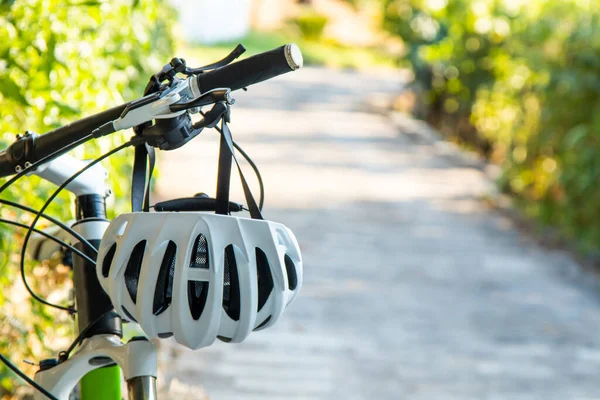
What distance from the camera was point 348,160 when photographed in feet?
37.4

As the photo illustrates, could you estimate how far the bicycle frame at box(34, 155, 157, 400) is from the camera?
160 cm

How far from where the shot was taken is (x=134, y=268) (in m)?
1.42

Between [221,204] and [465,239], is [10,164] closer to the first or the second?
[221,204]

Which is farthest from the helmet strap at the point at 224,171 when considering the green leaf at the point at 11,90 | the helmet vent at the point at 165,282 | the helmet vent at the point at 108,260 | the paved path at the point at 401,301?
the paved path at the point at 401,301

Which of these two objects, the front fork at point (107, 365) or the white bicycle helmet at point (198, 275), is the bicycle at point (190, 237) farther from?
the front fork at point (107, 365)

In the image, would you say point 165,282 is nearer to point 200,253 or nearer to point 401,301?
point 200,253

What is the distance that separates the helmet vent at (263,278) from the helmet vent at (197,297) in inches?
3.7

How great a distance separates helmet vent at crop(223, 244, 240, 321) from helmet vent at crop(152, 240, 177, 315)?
0.09 m

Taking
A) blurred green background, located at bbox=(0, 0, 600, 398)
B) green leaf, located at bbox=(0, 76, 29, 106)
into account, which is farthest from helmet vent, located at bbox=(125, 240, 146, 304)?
green leaf, located at bbox=(0, 76, 29, 106)

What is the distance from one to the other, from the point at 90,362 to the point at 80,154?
1.47 meters

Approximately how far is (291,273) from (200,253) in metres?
0.18

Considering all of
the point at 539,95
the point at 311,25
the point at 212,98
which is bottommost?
the point at 212,98

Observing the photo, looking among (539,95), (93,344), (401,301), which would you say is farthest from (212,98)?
(539,95)

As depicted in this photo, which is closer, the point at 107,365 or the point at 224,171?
the point at 224,171
